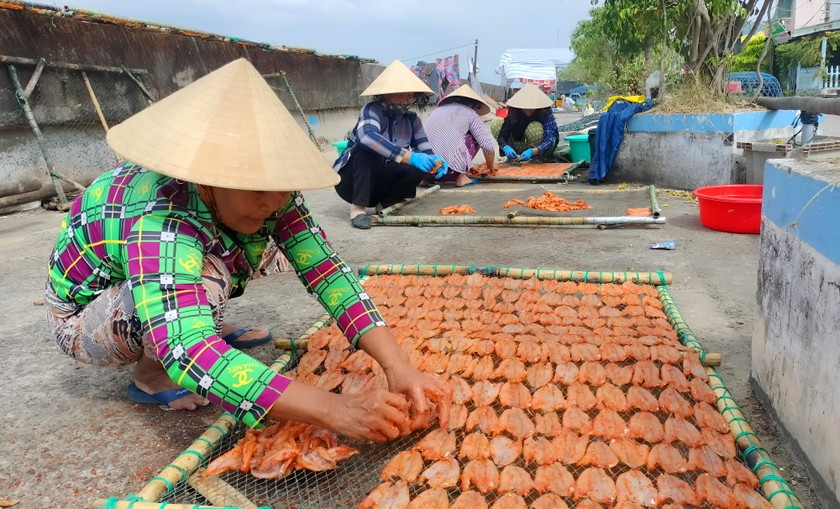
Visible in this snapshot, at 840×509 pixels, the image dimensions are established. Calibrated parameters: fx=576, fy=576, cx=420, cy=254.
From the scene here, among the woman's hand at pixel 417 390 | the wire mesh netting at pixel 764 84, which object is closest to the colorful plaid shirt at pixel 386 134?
the woman's hand at pixel 417 390

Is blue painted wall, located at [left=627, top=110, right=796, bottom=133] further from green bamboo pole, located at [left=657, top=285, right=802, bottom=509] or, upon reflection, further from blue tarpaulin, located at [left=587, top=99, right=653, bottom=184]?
green bamboo pole, located at [left=657, top=285, right=802, bottom=509]

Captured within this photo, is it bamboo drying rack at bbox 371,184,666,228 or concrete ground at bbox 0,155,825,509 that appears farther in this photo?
bamboo drying rack at bbox 371,184,666,228

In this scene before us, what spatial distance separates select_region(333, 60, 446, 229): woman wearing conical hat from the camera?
5.02m

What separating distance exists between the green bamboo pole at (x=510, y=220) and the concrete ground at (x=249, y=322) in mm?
70

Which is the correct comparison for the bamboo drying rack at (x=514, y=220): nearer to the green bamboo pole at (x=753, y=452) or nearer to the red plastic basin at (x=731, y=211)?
the red plastic basin at (x=731, y=211)

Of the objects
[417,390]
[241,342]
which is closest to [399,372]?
[417,390]

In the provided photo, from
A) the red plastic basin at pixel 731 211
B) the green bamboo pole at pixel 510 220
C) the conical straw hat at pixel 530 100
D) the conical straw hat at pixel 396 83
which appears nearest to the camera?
the red plastic basin at pixel 731 211

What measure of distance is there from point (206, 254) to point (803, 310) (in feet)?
6.22

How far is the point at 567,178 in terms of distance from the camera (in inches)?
277

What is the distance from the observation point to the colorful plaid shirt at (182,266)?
1.54 meters

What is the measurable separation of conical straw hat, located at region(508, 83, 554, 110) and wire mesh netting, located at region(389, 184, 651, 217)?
1.68m

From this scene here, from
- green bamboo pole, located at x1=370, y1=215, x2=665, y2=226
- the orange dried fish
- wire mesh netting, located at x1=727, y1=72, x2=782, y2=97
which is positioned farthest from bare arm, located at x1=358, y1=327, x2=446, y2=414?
wire mesh netting, located at x1=727, y1=72, x2=782, y2=97

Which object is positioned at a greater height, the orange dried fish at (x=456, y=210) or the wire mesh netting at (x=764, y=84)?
the wire mesh netting at (x=764, y=84)

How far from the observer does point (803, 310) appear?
5.62 ft
